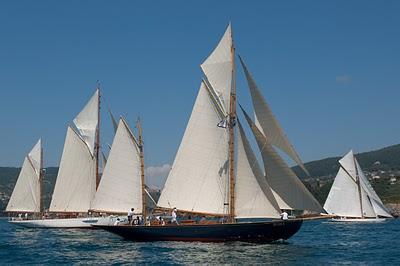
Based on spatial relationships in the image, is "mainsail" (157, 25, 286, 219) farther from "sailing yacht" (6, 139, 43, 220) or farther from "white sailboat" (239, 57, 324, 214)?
"sailing yacht" (6, 139, 43, 220)

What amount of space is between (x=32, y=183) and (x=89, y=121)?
16576 millimetres

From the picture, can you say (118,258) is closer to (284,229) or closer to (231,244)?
(231,244)

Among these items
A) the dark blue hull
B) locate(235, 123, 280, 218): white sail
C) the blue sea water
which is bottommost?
the blue sea water

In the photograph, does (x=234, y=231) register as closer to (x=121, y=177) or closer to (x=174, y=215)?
(x=174, y=215)

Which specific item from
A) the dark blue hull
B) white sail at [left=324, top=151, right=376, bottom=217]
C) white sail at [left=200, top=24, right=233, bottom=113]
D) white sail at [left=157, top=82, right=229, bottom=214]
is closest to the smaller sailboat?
white sail at [left=324, top=151, right=376, bottom=217]

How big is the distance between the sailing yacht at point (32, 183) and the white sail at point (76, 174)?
11.5m

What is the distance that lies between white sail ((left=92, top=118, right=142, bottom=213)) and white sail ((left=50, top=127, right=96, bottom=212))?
20.5 m

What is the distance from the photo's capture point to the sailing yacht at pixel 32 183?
98.6 meters

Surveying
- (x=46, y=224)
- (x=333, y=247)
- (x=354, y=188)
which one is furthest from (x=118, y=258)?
(x=354, y=188)

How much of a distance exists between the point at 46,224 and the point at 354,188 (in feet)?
207

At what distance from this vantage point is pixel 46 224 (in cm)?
9431

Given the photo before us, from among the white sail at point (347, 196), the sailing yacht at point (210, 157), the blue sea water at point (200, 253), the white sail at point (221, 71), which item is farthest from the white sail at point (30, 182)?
the white sail at point (347, 196)

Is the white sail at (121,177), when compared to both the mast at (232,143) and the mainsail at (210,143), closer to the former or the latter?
the mainsail at (210,143)

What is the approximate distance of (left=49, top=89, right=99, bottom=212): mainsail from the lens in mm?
87375
